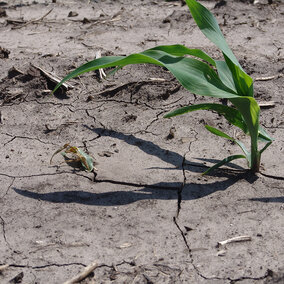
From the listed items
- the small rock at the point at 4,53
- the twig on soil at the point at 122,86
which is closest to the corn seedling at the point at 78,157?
the twig on soil at the point at 122,86

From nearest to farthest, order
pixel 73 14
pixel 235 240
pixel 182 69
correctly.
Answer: pixel 235 240
pixel 182 69
pixel 73 14

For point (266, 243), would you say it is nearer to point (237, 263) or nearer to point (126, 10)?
point (237, 263)

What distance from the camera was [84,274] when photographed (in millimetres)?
2191

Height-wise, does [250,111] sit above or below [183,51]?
below

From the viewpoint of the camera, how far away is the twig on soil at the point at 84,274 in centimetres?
216

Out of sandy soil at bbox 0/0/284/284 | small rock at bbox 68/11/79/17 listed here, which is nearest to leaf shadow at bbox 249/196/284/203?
sandy soil at bbox 0/0/284/284

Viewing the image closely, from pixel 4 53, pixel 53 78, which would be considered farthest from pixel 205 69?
pixel 4 53

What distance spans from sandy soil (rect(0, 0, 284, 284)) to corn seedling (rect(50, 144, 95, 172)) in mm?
34

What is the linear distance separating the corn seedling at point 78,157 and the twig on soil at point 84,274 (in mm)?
712

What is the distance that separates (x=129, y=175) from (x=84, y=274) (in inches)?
29.5

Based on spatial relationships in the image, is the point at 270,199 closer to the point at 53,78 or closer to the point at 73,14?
the point at 53,78

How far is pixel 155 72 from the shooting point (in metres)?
3.78

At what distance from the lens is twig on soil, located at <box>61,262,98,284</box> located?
2.16 m

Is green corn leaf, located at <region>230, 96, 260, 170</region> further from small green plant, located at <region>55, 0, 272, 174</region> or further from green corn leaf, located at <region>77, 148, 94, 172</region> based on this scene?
green corn leaf, located at <region>77, 148, 94, 172</region>
